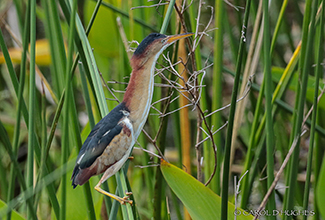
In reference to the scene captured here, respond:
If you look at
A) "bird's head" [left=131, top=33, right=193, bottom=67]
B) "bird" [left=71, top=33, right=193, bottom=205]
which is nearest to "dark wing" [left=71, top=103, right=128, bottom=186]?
"bird" [left=71, top=33, right=193, bottom=205]

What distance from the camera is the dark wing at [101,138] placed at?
67cm

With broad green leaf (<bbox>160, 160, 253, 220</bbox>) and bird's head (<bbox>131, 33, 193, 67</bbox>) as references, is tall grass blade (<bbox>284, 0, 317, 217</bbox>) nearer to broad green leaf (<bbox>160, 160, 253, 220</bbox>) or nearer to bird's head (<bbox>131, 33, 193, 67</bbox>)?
broad green leaf (<bbox>160, 160, 253, 220</bbox>)

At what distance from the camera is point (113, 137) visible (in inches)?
26.3

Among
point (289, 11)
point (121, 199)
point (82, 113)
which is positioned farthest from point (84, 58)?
point (289, 11)

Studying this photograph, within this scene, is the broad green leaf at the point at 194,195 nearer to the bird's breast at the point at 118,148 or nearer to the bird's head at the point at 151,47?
the bird's breast at the point at 118,148

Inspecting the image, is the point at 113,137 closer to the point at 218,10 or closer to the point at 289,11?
the point at 218,10

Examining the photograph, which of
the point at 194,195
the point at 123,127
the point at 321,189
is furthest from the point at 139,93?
the point at 321,189

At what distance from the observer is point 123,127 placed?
669mm

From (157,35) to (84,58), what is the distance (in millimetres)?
170

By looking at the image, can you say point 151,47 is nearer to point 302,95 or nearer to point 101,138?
point 101,138

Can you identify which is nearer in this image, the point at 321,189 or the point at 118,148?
the point at 118,148

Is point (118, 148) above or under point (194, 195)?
above

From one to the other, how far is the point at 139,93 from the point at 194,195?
0.24 m

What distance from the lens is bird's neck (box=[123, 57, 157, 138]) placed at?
26.9 inches
